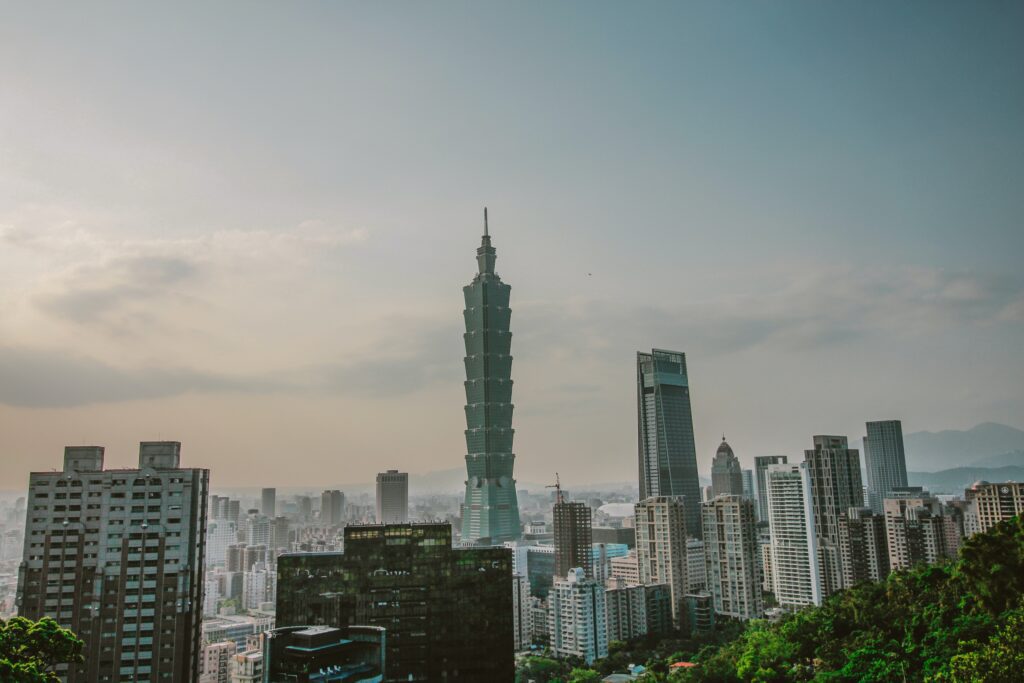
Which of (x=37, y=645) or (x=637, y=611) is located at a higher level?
(x=37, y=645)

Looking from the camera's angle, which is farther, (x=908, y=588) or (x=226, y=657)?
(x=226, y=657)

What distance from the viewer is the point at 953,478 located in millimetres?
113625

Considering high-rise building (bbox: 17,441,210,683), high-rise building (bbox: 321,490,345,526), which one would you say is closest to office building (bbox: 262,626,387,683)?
high-rise building (bbox: 17,441,210,683)

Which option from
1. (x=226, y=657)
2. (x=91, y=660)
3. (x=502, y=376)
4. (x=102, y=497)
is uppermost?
(x=502, y=376)

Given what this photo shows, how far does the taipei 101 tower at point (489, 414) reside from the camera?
278 feet

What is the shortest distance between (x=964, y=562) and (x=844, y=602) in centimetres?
1205

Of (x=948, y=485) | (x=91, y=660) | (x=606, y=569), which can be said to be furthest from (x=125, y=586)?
(x=948, y=485)

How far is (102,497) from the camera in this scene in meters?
27.5

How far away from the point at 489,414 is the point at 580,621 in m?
41.4

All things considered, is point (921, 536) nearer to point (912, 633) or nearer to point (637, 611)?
point (637, 611)

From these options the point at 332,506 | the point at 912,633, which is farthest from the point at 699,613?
the point at 332,506

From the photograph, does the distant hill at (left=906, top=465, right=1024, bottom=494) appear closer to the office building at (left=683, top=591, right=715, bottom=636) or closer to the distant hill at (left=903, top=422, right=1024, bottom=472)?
the distant hill at (left=903, top=422, right=1024, bottom=472)

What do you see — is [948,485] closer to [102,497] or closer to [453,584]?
[453,584]

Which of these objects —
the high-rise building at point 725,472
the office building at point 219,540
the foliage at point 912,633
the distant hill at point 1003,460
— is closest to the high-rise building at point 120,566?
the foliage at point 912,633
